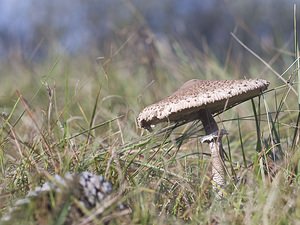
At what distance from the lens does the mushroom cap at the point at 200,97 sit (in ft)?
6.72

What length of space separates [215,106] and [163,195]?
0.44 m

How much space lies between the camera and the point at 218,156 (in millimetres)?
2283

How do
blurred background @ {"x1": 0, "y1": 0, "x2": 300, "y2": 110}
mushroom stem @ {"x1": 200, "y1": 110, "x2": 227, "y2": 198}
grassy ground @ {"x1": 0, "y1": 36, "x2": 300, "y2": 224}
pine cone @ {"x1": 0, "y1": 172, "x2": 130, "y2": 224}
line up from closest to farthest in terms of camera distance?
pine cone @ {"x1": 0, "y1": 172, "x2": 130, "y2": 224} → grassy ground @ {"x1": 0, "y1": 36, "x2": 300, "y2": 224} → mushroom stem @ {"x1": 200, "y1": 110, "x2": 227, "y2": 198} → blurred background @ {"x1": 0, "y1": 0, "x2": 300, "y2": 110}

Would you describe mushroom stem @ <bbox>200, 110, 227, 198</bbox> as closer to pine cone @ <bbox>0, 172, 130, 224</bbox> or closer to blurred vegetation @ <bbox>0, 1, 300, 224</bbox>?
blurred vegetation @ <bbox>0, 1, 300, 224</bbox>

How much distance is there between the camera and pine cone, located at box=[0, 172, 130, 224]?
5.40ft

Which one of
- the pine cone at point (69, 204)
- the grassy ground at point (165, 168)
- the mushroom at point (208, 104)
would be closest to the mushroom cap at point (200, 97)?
the mushroom at point (208, 104)

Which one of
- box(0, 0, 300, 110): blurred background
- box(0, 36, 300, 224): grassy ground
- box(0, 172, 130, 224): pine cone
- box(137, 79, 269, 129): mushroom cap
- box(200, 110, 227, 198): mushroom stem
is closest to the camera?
box(0, 172, 130, 224): pine cone

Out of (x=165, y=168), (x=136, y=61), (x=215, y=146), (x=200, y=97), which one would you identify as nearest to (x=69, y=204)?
(x=165, y=168)

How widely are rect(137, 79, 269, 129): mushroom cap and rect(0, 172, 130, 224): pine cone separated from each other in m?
0.41

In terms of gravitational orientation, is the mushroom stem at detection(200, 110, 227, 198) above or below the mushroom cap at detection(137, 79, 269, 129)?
below

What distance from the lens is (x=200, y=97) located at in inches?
80.8

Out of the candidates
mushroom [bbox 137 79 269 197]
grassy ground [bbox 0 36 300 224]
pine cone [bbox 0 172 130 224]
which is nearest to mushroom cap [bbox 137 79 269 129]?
mushroom [bbox 137 79 269 197]

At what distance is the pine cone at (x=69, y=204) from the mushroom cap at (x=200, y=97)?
0.41m

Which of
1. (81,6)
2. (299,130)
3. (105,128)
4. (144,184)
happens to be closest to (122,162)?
(144,184)
